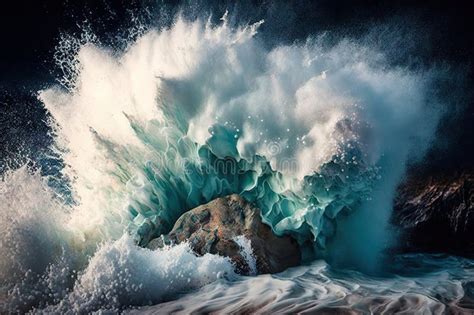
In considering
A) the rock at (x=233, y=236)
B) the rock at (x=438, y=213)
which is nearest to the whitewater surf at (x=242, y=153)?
the rock at (x=233, y=236)

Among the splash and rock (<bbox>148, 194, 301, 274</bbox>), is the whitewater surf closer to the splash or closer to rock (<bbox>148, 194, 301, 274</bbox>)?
the splash

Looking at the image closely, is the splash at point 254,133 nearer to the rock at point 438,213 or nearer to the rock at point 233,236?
the rock at point 233,236

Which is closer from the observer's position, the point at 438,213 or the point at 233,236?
the point at 233,236

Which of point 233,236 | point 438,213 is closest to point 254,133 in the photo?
point 233,236

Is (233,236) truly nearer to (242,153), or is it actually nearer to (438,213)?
(242,153)

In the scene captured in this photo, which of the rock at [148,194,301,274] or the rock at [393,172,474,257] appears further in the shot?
the rock at [393,172,474,257]

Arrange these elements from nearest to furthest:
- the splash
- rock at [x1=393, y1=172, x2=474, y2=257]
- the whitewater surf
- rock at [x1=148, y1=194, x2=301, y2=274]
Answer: rock at [x1=148, y1=194, x2=301, y2=274], the whitewater surf, the splash, rock at [x1=393, y1=172, x2=474, y2=257]

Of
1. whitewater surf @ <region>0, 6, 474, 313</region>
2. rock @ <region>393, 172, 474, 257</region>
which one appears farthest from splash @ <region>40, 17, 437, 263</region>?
rock @ <region>393, 172, 474, 257</region>
